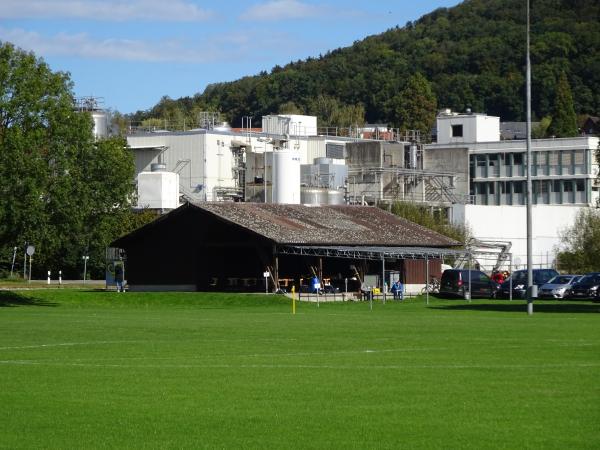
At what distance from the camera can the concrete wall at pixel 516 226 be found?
348 feet

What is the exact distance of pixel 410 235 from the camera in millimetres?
81375

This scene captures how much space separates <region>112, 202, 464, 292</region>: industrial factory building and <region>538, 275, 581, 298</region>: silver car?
18.0ft

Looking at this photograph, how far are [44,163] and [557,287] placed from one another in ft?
95.5

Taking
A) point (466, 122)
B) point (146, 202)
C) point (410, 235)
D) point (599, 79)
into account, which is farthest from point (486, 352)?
point (599, 79)

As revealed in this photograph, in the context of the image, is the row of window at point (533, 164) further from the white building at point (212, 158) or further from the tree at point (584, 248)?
the tree at point (584, 248)

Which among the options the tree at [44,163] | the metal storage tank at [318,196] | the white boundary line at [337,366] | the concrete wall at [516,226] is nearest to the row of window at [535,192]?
the concrete wall at [516,226]

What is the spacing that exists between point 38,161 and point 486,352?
38547 mm

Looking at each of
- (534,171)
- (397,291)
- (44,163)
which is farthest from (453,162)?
(44,163)

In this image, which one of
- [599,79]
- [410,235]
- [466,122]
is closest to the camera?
[410,235]

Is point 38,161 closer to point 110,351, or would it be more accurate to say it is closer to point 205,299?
point 205,299

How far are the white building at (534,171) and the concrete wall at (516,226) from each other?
0.09 m

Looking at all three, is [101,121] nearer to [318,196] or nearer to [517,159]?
[318,196]

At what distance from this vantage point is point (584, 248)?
307 ft

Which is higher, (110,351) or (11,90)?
(11,90)
